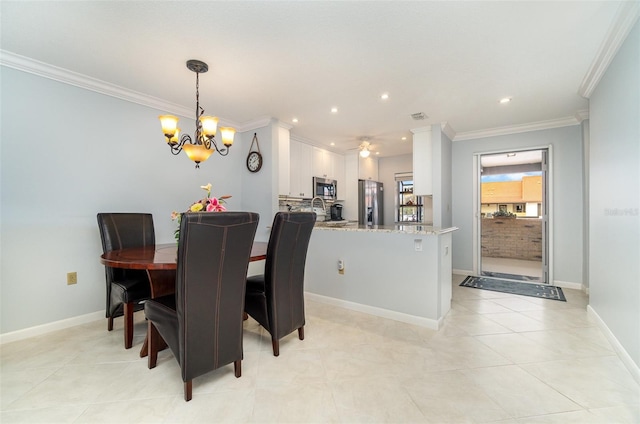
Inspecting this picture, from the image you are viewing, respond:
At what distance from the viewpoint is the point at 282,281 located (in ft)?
6.97

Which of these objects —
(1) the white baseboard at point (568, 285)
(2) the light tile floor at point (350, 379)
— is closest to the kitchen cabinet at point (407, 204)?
(1) the white baseboard at point (568, 285)

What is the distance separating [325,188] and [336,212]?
0.58 m

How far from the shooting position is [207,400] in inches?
62.6

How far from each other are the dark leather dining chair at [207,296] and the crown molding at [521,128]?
430 centimetres

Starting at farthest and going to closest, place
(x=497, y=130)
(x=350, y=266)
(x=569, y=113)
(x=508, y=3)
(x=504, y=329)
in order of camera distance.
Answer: (x=497, y=130) < (x=569, y=113) < (x=350, y=266) < (x=504, y=329) < (x=508, y=3)

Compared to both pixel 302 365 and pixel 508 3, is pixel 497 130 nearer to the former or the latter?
pixel 508 3

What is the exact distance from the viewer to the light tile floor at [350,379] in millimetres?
1493

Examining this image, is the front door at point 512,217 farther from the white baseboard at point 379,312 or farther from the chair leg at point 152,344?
the chair leg at point 152,344

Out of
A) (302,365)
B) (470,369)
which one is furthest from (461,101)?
(302,365)

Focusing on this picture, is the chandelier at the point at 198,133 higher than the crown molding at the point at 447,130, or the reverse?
the crown molding at the point at 447,130

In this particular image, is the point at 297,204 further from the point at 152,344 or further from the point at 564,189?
the point at 564,189

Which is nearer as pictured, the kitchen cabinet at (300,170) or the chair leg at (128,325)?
the chair leg at (128,325)

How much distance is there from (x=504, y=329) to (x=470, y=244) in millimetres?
2286

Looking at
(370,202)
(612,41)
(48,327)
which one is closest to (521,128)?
(612,41)
